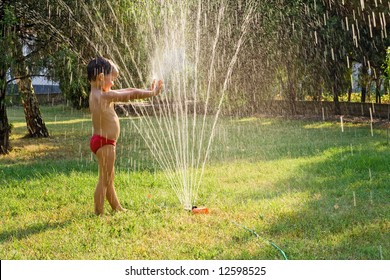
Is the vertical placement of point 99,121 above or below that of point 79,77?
below

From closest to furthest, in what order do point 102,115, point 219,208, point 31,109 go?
point 102,115 → point 219,208 → point 31,109

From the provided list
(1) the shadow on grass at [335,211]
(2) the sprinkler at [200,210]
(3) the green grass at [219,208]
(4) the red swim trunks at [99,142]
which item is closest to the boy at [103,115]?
(4) the red swim trunks at [99,142]

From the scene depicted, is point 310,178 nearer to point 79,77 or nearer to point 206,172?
point 206,172

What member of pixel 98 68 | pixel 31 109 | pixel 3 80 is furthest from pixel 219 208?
pixel 31 109

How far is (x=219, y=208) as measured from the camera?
5688mm

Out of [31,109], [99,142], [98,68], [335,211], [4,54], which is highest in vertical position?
[4,54]

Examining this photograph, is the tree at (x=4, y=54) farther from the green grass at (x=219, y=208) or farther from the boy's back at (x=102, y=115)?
the boy's back at (x=102, y=115)

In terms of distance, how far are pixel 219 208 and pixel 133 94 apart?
1574 millimetres

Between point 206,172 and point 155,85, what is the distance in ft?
10.9

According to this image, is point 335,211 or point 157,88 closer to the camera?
point 157,88

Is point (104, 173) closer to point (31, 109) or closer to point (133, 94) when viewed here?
point (133, 94)

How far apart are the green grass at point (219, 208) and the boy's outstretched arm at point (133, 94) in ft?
3.89

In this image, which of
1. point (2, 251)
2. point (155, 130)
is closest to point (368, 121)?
point (155, 130)

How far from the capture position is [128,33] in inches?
487
